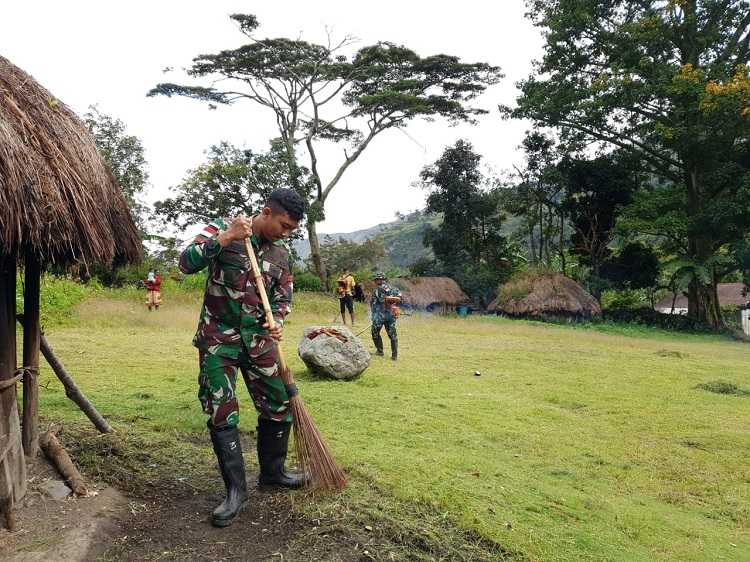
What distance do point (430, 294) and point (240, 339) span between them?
22.0m

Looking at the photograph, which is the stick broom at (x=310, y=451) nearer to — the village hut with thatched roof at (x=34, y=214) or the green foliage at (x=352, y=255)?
the village hut with thatched roof at (x=34, y=214)

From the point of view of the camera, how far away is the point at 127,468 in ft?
13.9

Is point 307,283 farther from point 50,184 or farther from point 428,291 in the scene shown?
point 50,184

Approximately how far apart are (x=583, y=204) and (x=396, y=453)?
76.8 ft

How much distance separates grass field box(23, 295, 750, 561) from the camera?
3861 millimetres

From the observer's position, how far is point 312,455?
388cm

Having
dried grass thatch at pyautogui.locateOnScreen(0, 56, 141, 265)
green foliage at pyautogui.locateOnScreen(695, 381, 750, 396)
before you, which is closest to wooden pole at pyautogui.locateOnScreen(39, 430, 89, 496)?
dried grass thatch at pyautogui.locateOnScreen(0, 56, 141, 265)

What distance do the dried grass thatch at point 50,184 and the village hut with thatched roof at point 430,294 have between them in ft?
69.1

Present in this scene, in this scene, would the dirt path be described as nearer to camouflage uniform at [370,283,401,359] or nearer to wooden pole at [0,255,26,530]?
wooden pole at [0,255,26,530]

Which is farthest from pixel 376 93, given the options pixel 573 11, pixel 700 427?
pixel 700 427

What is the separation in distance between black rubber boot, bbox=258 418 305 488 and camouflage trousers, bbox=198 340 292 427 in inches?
2.7

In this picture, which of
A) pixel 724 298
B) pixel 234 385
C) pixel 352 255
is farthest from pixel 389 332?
pixel 724 298

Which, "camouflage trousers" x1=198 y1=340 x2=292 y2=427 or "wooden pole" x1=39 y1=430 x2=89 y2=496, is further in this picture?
"wooden pole" x1=39 y1=430 x2=89 y2=496

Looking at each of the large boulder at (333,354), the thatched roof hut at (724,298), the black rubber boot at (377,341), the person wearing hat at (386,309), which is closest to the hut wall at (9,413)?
the large boulder at (333,354)
